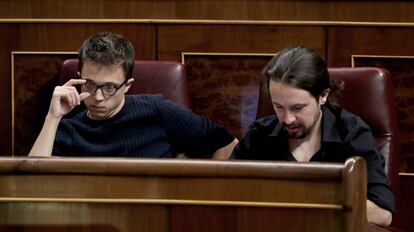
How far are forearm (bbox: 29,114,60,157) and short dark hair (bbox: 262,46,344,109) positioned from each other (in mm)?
518

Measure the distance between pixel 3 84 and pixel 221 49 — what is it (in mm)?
676

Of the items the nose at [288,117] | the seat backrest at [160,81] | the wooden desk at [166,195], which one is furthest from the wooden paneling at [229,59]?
the wooden desk at [166,195]

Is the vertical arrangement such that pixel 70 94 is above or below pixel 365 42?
below

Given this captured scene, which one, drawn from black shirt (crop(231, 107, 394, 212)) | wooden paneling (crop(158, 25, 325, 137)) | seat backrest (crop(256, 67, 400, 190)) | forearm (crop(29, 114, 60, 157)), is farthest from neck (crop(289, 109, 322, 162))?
wooden paneling (crop(158, 25, 325, 137))

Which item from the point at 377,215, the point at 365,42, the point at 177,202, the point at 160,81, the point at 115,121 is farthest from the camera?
the point at 365,42

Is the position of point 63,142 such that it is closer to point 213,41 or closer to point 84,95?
point 84,95

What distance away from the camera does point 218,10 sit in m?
2.33

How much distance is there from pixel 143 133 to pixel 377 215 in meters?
0.65

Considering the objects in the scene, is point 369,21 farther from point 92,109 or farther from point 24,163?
point 24,163

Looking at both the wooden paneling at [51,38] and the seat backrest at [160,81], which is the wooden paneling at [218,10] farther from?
the seat backrest at [160,81]

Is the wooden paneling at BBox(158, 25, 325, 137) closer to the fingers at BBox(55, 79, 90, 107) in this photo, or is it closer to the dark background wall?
the dark background wall

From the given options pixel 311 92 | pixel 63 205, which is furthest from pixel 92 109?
pixel 63 205

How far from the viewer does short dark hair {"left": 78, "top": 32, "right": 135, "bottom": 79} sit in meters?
1.78

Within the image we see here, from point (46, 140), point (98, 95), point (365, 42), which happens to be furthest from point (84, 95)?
point (365, 42)
